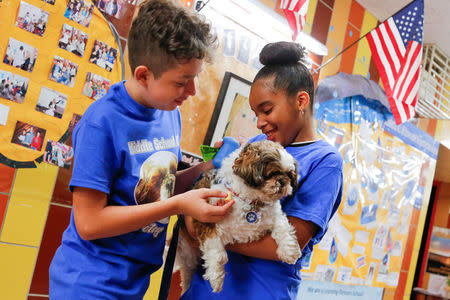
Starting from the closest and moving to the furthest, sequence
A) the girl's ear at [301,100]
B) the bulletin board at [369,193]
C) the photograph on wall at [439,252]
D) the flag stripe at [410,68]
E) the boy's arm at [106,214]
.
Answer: the boy's arm at [106,214] → the girl's ear at [301,100] → the flag stripe at [410,68] → the bulletin board at [369,193] → the photograph on wall at [439,252]

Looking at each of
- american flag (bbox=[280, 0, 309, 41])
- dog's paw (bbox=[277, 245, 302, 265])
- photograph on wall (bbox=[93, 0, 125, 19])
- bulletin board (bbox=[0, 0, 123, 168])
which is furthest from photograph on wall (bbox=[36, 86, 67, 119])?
american flag (bbox=[280, 0, 309, 41])

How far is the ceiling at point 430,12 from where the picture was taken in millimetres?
4055

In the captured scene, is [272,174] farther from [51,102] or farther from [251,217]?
[51,102]

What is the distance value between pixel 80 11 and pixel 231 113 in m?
1.27

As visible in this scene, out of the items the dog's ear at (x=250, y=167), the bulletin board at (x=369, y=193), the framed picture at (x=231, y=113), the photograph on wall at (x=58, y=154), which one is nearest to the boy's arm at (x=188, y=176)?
the dog's ear at (x=250, y=167)

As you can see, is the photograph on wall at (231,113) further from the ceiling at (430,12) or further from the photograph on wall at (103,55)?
the ceiling at (430,12)

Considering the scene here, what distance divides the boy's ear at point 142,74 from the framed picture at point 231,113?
162 cm

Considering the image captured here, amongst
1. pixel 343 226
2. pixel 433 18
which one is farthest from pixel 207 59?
pixel 433 18

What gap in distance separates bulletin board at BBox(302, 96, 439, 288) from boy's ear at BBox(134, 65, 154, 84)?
8.80ft

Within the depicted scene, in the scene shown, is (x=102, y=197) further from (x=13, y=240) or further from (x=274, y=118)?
(x=13, y=240)

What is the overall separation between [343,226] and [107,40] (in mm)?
3036

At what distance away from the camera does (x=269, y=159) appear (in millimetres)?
1277

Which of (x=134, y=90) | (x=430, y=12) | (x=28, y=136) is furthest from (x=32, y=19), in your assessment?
(x=430, y=12)

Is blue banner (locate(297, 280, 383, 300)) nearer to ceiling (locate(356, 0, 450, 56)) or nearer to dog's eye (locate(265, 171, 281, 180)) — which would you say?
dog's eye (locate(265, 171, 281, 180))
